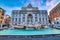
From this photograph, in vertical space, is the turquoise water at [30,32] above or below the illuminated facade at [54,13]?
below

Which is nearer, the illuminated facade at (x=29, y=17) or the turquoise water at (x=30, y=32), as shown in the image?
the turquoise water at (x=30, y=32)

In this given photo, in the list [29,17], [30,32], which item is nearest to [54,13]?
[29,17]

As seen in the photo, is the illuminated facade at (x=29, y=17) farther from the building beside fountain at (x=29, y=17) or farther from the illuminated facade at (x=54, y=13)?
the illuminated facade at (x=54, y=13)

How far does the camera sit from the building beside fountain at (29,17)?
3.07m

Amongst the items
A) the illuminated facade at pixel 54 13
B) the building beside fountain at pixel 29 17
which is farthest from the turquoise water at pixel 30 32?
the illuminated facade at pixel 54 13

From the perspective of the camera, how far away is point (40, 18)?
3.09 meters

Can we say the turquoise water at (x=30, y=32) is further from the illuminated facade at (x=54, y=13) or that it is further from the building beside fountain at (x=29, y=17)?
the illuminated facade at (x=54, y=13)

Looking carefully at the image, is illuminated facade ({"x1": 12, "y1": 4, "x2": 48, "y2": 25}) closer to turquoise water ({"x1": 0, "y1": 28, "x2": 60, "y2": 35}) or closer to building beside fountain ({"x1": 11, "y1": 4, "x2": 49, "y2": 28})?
building beside fountain ({"x1": 11, "y1": 4, "x2": 49, "y2": 28})

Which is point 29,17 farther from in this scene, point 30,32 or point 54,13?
point 54,13

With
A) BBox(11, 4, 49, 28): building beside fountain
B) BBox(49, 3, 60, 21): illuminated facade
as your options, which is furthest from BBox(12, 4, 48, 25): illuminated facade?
BBox(49, 3, 60, 21): illuminated facade

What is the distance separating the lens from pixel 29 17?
10.2 feet

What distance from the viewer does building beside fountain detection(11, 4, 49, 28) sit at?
10.1 feet

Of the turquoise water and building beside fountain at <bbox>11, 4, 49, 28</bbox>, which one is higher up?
building beside fountain at <bbox>11, 4, 49, 28</bbox>

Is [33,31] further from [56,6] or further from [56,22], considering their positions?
[56,6]
